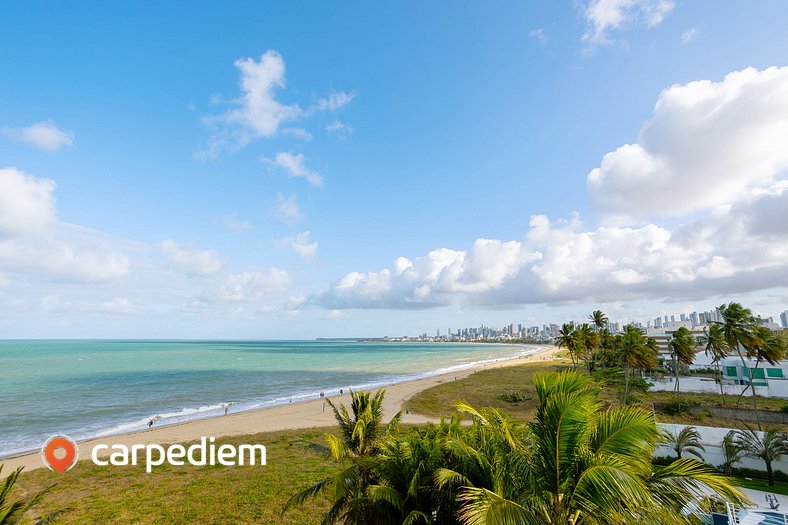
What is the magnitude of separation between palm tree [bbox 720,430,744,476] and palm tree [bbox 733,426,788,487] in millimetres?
248

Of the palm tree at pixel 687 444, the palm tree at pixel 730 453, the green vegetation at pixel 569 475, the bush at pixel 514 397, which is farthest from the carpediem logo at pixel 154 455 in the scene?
the bush at pixel 514 397

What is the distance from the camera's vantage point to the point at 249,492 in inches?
713

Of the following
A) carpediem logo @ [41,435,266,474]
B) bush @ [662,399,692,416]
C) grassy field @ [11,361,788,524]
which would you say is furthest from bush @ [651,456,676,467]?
carpediem logo @ [41,435,266,474]

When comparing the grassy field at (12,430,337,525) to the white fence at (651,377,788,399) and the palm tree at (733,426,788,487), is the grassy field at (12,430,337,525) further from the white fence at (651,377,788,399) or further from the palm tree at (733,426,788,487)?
the white fence at (651,377,788,399)

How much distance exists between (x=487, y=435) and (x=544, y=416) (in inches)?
105

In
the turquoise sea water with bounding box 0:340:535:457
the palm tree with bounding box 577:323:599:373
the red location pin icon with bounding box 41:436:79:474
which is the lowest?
the turquoise sea water with bounding box 0:340:535:457

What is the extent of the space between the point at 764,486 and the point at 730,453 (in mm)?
1656

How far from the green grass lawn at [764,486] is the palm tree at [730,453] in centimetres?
70

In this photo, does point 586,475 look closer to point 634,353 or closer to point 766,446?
point 766,446

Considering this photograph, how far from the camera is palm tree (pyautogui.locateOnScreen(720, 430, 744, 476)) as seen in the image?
1905cm

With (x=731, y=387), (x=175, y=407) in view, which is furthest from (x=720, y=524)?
(x=175, y=407)

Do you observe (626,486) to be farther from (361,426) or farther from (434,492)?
(361,426)

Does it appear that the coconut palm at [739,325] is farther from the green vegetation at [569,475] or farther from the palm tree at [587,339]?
the green vegetation at [569,475]

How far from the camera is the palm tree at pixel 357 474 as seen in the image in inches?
306
